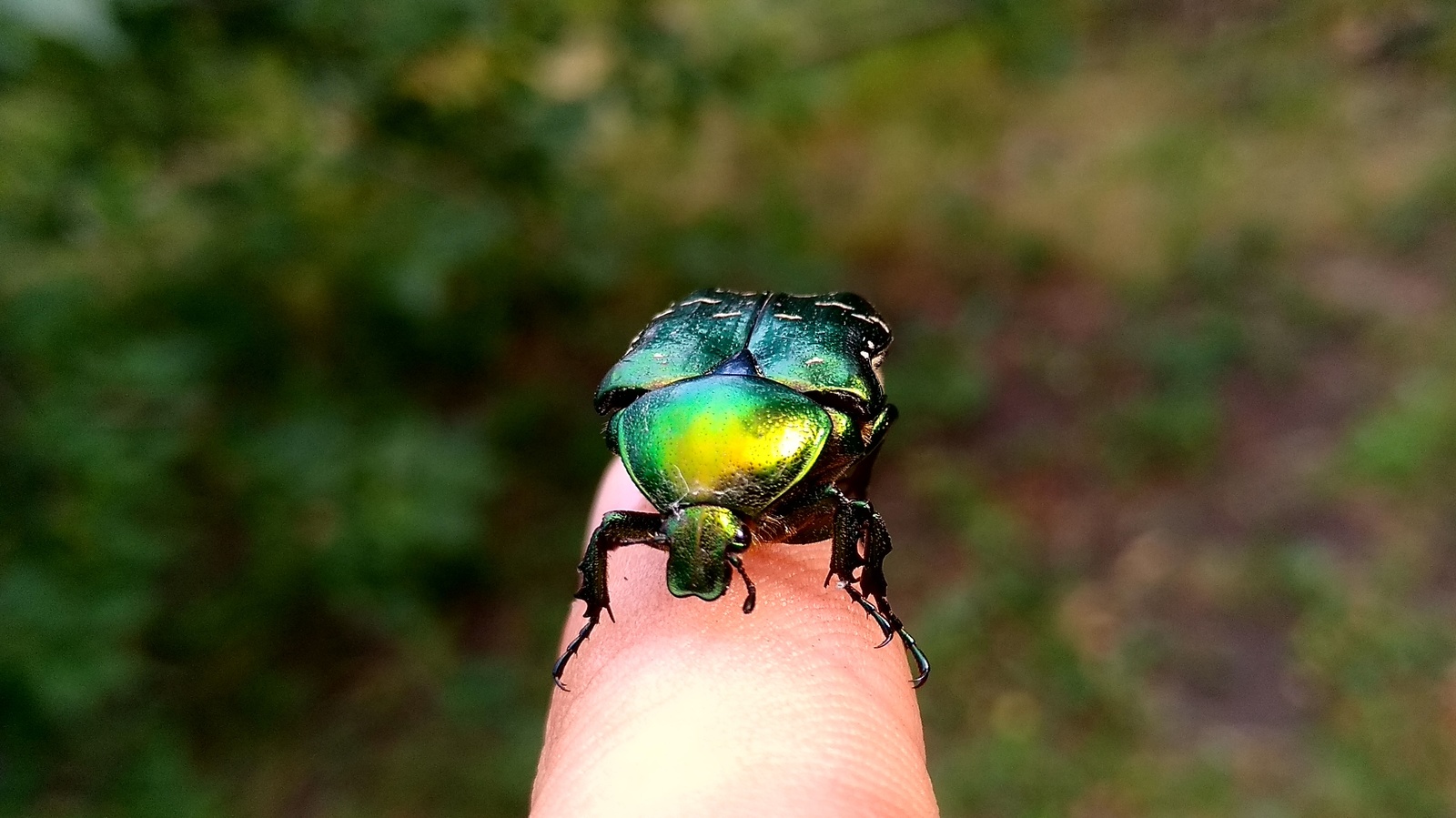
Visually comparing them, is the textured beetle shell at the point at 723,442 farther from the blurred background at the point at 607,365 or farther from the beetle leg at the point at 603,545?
the blurred background at the point at 607,365

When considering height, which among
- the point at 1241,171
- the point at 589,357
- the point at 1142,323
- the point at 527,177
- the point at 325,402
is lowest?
the point at 325,402

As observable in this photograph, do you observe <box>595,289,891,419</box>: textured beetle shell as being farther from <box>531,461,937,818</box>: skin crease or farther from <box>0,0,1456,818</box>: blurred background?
<box>0,0,1456,818</box>: blurred background

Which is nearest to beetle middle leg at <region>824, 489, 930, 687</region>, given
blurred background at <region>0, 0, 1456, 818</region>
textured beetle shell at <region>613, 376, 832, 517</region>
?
textured beetle shell at <region>613, 376, 832, 517</region>

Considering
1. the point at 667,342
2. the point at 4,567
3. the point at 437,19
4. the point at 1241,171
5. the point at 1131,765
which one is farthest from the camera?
the point at 1241,171

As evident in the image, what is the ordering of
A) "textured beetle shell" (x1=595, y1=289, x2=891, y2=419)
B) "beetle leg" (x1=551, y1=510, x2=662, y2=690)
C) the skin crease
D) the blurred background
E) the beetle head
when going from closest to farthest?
1. the skin crease
2. the beetle head
3. "beetle leg" (x1=551, y1=510, x2=662, y2=690)
4. "textured beetle shell" (x1=595, y1=289, x2=891, y2=419)
5. the blurred background

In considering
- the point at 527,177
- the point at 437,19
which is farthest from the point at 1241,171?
the point at 437,19

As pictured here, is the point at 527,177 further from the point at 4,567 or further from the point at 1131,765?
the point at 1131,765
